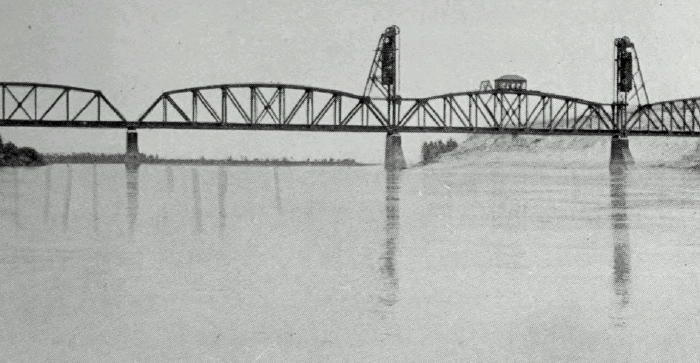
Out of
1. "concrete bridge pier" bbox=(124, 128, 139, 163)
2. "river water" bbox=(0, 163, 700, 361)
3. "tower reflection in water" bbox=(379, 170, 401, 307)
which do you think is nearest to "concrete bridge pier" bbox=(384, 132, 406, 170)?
"concrete bridge pier" bbox=(124, 128, 139, 163)

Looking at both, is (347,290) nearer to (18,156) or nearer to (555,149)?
(18,156)

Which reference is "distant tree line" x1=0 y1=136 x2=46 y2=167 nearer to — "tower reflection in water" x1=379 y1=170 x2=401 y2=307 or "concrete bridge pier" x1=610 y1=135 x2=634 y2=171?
"concrete bridge pier" x1=610 y1=135 x2=634 y2=171

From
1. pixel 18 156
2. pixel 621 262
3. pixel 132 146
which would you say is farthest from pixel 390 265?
pixel 132 146

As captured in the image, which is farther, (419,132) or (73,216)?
(419,132)

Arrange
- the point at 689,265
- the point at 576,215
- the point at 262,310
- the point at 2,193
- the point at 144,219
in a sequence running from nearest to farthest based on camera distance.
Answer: the point at 262,310 < the point at 689,265 < the point at 144,219 < the point at 576,215 < the point at 2,193

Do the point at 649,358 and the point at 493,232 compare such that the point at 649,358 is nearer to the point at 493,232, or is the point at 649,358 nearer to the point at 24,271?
the point at 24,271

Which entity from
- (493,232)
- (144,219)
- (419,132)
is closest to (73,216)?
(144,219)

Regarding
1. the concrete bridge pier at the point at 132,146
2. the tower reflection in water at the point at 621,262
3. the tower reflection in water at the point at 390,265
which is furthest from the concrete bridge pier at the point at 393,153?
the tower reflection in water at the point at 390,265
